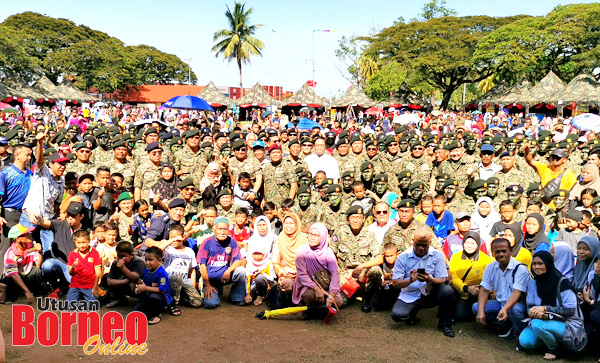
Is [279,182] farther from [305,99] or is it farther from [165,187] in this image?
[305,99]

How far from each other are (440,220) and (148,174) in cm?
437

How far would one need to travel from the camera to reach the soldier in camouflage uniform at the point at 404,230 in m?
5.96

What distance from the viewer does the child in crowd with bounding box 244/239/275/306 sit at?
19.5 feet

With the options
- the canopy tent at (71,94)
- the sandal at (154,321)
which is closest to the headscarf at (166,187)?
the sandal at (154,321)

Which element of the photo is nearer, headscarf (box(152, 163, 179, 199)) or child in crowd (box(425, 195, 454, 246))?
child in crowd (box(425, 195, 454, 246))

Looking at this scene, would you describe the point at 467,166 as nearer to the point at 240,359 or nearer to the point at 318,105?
the point at 240,359

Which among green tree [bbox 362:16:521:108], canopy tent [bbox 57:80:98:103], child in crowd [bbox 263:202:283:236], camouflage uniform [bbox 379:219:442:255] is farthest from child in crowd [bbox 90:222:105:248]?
canopy tent [bbox 57:80:98:103]

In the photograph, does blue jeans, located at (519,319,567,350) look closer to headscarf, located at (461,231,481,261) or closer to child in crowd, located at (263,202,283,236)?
headscarf, located at (461,231,481,261)

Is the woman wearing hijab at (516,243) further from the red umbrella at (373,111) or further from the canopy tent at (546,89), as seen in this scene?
the canopy tent at (546,89)

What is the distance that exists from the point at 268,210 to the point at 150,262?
2011mm

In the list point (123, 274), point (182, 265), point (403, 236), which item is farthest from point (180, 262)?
point (403, 236)

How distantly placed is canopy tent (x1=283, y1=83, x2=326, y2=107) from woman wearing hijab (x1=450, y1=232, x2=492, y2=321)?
1247 inches

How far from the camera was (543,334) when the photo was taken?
4.39m

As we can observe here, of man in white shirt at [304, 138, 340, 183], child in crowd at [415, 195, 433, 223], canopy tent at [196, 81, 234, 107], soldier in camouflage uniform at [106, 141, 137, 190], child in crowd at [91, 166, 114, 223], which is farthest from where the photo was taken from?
canopy tent at [196, 81, 234, 107]
